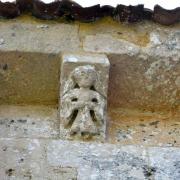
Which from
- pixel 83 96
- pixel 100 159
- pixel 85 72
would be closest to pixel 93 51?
pixel 85 72

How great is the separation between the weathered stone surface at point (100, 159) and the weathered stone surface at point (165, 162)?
42 mm

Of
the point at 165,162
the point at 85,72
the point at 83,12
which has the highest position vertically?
the point at 83,12

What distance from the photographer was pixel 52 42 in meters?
3.99

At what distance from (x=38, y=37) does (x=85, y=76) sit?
0.37 meters

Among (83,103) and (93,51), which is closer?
(83,103)

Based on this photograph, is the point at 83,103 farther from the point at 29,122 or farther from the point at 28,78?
the point at 28,78

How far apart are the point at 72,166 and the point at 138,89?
2.24 ft

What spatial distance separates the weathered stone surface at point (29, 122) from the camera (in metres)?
3.75

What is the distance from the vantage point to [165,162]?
3600 millimetres

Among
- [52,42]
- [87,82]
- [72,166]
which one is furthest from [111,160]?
[52,42]

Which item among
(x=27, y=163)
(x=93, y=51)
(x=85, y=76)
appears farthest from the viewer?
(x=93, y=51)

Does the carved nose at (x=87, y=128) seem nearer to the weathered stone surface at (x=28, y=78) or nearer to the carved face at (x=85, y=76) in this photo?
the carved face at (x=85, y=76)

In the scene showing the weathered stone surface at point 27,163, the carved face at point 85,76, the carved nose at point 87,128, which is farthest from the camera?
the carved face at point 85,76

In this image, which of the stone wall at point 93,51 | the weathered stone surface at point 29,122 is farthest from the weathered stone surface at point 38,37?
the weathered stone surface at point 29,122
